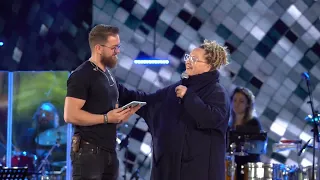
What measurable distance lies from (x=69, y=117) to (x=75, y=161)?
0.74 feet

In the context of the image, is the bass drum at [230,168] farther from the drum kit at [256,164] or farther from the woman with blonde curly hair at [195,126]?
the woman with blonde curly hair at [195,126]

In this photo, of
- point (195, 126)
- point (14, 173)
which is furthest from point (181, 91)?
point (14, 173)

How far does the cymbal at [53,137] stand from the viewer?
5.94 meters

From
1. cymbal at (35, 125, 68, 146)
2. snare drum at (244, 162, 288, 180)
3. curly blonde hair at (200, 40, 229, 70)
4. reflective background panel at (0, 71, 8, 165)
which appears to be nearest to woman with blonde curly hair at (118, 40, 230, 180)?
curly blonde hair at (200, 40, 229, 70)

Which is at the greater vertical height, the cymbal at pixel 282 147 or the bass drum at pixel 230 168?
the cymbal at pixel 282 147

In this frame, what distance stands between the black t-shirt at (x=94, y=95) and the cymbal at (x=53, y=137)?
2962 millimetres

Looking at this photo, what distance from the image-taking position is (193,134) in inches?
123

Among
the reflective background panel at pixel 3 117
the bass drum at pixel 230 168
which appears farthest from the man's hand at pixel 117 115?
the reflective background panel at pixel 3 117

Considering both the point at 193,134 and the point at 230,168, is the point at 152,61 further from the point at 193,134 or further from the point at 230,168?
the point at 193,134

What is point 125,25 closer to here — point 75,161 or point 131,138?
point 131,138

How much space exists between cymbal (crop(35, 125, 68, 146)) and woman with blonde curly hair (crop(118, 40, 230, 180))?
284 cm

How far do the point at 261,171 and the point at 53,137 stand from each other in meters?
2.19

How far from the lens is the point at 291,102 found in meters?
5.99

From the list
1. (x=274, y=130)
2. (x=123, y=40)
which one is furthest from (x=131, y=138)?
(x=274, y=130)
